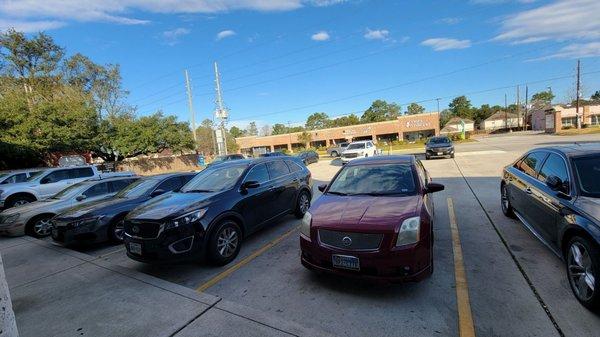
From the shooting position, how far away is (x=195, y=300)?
12.7ft

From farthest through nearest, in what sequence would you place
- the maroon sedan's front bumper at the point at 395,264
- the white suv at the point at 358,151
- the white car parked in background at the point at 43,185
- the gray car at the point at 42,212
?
the white suv at the point at 358,151, the white car parked in background at the point at 43,185, the gray car at the point at 42,212, the maroon sedan's front bumper at the point at 395,264

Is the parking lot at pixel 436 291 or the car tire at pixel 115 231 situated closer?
the parking lot at pixel 436 291

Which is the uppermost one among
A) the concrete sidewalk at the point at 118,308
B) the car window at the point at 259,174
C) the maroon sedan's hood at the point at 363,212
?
the car window at the point at 259,174

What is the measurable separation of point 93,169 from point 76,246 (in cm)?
730

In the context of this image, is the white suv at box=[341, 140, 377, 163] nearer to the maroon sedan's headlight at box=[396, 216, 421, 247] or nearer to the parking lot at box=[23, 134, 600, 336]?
the parking lot at box=[23, 134, 600, 336]

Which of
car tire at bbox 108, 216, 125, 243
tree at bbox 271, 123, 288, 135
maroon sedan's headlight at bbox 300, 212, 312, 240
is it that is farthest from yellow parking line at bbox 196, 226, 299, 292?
tree at bbox 271, 123, 288, 135

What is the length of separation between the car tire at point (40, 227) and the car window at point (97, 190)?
1.33 m

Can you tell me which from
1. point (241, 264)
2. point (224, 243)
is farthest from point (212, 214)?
point (241, 264)

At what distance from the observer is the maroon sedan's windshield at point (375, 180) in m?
4.68

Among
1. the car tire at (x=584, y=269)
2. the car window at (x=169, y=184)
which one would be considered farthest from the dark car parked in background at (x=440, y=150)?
the car tire at (x=584, y=269)

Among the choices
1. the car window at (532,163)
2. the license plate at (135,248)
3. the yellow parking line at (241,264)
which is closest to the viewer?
the yellow parking line at (241,264)

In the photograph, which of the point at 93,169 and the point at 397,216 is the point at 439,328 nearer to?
the point at 397,216

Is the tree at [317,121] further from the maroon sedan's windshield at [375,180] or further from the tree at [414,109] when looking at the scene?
the maroon sedan's windshield at [375,180]

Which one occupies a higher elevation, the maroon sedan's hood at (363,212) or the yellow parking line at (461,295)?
the maroon sedan's hood at (363,212)
